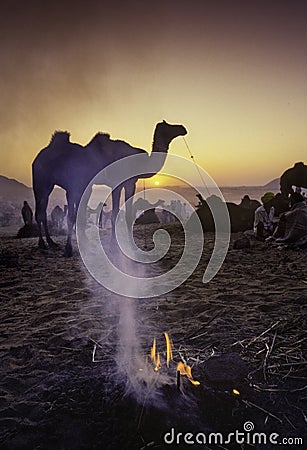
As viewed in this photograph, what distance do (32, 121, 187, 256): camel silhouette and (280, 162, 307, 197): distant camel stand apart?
6423mm

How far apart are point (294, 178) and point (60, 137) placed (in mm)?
8934

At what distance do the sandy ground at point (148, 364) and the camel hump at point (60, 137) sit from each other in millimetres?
4218

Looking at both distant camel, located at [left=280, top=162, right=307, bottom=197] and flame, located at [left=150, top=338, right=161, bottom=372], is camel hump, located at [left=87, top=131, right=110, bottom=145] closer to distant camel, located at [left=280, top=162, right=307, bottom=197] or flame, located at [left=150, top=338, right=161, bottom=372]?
flame, located at [left=150, top=338, right=161, bottom=372]

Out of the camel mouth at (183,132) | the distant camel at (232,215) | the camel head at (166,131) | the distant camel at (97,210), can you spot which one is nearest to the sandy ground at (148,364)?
the camel head at (166,131)

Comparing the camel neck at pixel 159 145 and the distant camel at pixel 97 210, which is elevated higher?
the camel neck at pixel 159 145

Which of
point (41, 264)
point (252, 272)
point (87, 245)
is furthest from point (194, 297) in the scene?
point (87, 245)

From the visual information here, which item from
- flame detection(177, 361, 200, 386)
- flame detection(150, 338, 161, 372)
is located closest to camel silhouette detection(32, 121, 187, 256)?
flame detection(150, 338, 161, 372)

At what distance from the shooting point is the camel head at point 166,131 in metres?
7.82

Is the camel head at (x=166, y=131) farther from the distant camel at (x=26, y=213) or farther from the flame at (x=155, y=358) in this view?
the distant camel at (x=26, y=213)

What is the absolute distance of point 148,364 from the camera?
270 cm

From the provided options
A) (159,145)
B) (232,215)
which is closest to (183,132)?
(159,145)

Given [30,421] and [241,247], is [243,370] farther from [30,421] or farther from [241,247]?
[241,247]

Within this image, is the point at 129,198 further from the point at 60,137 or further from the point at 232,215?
the point at 232,215

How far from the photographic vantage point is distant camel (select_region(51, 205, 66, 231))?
48.5 ft
